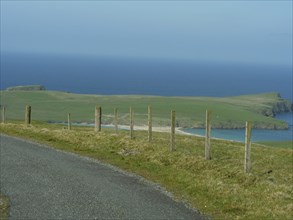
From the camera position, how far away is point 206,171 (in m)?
27.1

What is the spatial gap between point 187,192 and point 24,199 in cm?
756

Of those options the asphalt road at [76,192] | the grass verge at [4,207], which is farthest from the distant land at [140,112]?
the grass verge at [4,207]

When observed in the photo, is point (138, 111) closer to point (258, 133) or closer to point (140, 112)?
point (140, 112)

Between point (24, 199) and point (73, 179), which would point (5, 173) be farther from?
point (24, 199)

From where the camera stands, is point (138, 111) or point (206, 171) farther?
point (138, 111)

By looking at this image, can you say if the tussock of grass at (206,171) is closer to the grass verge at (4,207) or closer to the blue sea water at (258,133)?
the grass verge at (4,207)

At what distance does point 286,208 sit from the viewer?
2080cm

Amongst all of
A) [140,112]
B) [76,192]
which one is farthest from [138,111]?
[76,192]

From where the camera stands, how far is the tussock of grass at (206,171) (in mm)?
21094

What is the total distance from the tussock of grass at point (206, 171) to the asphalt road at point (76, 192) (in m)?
1.46

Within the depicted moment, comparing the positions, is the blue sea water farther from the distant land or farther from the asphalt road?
the asphalt road

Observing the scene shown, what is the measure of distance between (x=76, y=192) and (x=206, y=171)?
810cm

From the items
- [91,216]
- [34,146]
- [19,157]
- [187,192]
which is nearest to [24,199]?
[91,216]

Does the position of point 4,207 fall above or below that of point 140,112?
above
